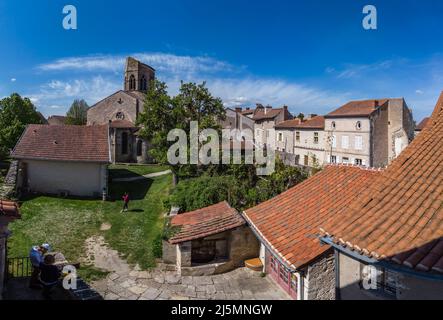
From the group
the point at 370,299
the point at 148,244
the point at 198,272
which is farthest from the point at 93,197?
the point at 370,299

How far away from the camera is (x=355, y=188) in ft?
36.2

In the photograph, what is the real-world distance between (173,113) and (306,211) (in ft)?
58.2

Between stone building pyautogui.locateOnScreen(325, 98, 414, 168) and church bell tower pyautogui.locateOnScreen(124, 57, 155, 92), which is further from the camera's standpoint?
church bell tower pyautogui.locateOnScreen(124, 57, 155, 92)

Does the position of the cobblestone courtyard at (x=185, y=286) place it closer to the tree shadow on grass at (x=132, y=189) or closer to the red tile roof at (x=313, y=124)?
the tree shadow on grass at (x=132, y=189)

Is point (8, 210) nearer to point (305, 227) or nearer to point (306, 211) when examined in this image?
point (305, 227)

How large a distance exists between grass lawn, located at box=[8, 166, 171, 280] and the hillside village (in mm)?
83

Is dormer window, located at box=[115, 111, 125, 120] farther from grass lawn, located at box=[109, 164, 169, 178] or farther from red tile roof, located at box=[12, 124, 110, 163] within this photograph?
red tile roof, located at box=[12, 124, 110, 163]

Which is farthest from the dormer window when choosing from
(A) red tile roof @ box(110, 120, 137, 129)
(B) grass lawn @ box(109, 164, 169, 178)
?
(B) grass lawn @ box(109, 164, 169, 178)

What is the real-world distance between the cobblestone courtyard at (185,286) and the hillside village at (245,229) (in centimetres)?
6

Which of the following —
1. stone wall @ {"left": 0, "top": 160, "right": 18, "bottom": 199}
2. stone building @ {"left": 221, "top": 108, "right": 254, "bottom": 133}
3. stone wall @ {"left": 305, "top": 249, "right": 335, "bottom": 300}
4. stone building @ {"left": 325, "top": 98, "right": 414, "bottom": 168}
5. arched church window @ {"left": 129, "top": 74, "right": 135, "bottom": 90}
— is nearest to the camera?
stone wall @ {"left": 305, "top": 249, "right": 335, "bottom": 300}

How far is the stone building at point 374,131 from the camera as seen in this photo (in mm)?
33094

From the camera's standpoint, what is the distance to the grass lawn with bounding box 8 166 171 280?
13.8 meters

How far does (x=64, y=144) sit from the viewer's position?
25219 millimetres
